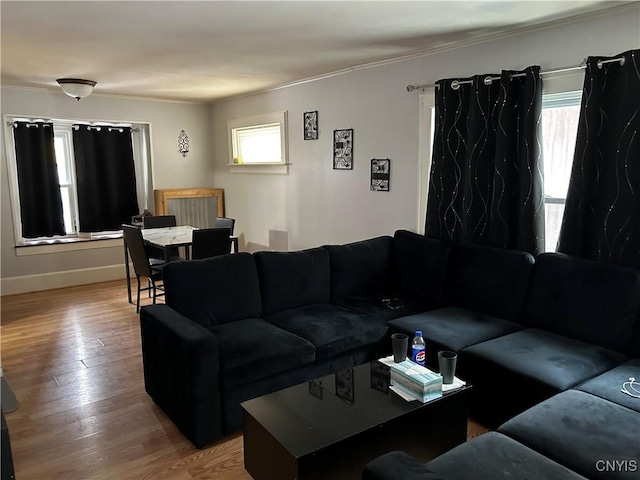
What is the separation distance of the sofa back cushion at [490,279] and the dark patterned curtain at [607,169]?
35cm

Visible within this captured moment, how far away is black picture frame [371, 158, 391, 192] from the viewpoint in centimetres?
419

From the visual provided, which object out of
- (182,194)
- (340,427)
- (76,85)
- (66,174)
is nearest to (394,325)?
(340,427)

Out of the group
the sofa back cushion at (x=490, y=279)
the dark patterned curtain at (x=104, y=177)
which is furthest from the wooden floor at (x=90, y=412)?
the dark patterned curtain at (x=104, y=177)

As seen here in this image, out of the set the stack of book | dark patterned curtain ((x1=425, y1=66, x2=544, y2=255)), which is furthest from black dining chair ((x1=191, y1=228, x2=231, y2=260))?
the stack of book

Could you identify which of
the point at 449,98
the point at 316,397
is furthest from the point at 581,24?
the point at 316,397

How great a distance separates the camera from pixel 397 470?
4.52 ft

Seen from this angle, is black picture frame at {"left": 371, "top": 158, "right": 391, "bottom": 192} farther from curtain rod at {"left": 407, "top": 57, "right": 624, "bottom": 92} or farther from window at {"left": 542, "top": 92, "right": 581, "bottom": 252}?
window at {"left": 542, "top": 92, "right": 581, "bottom": 252}

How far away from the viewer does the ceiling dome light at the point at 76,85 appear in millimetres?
4551

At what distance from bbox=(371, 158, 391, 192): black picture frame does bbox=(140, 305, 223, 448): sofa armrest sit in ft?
7.36

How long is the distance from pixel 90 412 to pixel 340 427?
1789 millimetres

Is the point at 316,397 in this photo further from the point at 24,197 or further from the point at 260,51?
the point at 24,197

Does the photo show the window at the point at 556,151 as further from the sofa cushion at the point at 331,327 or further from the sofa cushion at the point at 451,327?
the sofa cushion at the point at 331,327

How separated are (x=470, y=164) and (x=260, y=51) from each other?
1843 mm

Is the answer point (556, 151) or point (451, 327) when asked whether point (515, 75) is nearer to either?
point (556, 151)
